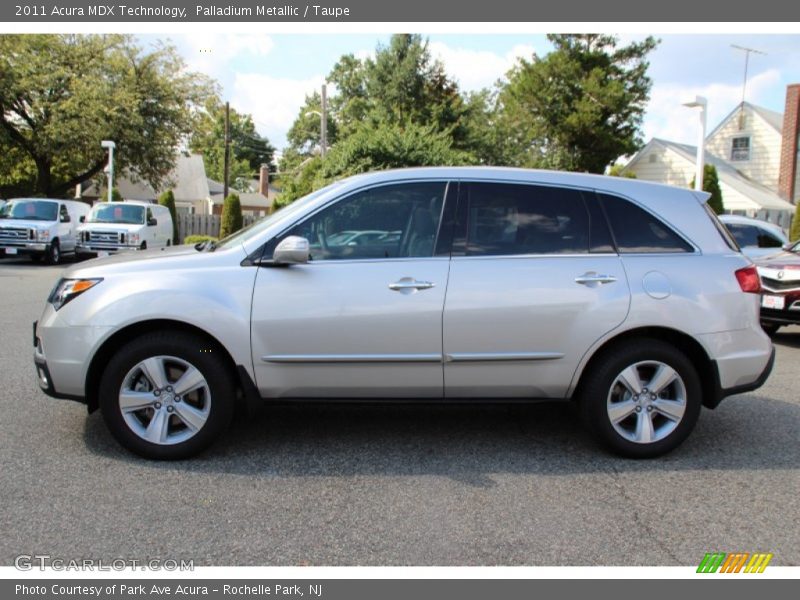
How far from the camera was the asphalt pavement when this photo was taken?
3.37 m

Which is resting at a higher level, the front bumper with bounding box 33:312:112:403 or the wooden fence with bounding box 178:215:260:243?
the wooden fence with bounding box 178:215:260:243

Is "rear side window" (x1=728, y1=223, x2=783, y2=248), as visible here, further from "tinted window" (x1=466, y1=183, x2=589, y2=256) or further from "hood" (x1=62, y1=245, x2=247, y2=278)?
"hood" (x1=62, y1=245, x2=247, y2=278)

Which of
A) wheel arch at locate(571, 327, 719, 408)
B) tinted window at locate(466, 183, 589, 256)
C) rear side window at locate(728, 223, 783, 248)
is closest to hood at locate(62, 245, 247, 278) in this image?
tinted window at locate(466, 183, 589, 256)

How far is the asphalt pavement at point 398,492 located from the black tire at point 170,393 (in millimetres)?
129

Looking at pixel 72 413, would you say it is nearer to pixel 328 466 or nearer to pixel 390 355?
pixel 328 466

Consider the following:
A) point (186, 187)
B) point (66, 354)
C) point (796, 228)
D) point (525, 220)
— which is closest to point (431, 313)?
point (525, 220)

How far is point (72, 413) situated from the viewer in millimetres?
5328

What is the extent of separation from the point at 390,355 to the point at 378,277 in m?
0.48

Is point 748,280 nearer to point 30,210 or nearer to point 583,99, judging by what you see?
point 30,210

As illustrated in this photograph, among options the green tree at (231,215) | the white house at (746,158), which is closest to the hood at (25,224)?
the green tree at (231,215)

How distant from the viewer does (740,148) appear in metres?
34.0

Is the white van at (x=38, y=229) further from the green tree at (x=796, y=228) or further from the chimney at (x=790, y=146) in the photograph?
the chimney at (x=790, y=146)

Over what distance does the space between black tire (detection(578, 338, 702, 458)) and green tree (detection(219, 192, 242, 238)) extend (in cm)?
2638

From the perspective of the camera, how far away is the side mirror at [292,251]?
4.24 meters
